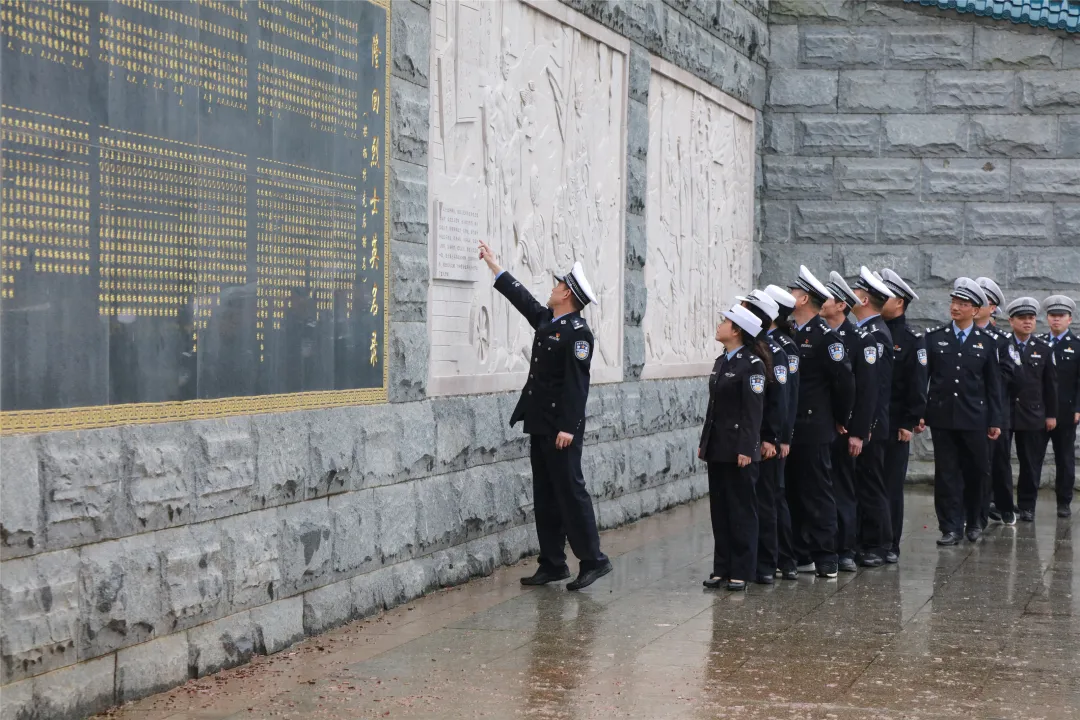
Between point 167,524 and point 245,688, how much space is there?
0.76 metres

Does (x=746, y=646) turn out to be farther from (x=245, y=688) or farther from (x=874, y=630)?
(x=245, y=688)

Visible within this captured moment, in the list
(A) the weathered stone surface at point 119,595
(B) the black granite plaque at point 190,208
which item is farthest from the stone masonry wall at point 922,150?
(A) the weathered stone surface at point 119,595

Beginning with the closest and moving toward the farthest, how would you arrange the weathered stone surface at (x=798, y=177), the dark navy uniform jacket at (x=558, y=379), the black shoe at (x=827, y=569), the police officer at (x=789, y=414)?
the dark navy uniform jacket at (x=558, y=379) → the police officer at (x=789, y=414) → the black shoe at (x=827, y=569) → the weathered stone surface at (x=798, y=177)

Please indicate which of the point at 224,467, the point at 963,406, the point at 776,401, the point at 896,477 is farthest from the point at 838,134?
the point at 224,467

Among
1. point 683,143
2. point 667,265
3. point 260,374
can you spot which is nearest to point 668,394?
point 667,265

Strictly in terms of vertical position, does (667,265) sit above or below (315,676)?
above

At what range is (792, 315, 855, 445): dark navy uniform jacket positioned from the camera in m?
9.82

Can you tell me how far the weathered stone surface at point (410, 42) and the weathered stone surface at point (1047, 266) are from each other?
931cm

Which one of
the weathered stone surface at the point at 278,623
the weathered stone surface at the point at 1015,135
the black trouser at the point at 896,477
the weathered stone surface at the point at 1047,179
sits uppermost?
the weathered stone surface at the point at 1015,135

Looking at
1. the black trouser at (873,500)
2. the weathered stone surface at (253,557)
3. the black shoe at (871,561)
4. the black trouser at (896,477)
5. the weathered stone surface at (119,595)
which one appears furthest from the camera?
the black trouser at (896,477)

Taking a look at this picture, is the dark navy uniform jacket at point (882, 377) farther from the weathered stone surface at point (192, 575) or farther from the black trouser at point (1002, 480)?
the weathered stone surface at point (192, 575)

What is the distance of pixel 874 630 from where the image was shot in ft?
25.7

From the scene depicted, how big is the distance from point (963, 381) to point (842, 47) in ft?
18.8

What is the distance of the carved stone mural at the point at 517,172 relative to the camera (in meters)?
9.01
